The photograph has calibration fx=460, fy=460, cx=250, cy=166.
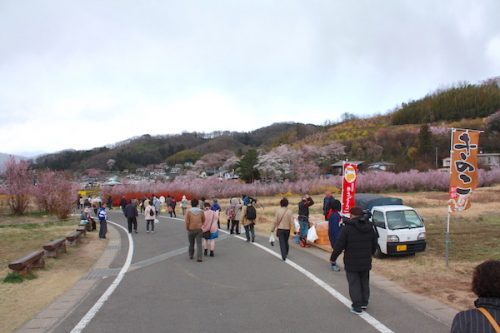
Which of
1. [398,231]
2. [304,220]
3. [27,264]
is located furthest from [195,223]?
[398,231]

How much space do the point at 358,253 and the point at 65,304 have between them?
4.80 m

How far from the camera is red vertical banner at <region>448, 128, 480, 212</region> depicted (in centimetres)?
1079

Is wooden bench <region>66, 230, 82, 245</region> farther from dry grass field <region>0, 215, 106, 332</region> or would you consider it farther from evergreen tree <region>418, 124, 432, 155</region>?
evergreen tree <region>418, 124, 432, 155</region>

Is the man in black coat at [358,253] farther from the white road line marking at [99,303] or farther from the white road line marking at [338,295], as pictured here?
the white road line marking at [99,303]

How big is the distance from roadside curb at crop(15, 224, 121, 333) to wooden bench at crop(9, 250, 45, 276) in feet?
3.94

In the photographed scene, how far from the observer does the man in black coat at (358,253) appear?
6.72 metres

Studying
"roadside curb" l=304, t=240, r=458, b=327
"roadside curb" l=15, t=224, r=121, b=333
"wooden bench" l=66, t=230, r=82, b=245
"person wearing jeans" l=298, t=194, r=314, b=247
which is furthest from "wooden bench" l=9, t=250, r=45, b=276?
"person wearing jeans" l=298, t=194, r=314, b=247

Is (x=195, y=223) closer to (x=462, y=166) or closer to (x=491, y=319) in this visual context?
(x=462, y=166)

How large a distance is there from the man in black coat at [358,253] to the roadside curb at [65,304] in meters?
4.23

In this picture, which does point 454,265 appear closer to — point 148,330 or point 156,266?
point 156,266

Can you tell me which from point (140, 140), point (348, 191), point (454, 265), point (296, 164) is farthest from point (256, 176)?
point (140, 140)

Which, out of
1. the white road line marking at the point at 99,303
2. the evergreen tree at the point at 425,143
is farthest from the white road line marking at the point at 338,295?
the evergreen tree at the point at 425,143

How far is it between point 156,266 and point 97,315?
15.2ft

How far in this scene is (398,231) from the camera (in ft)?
41.7
